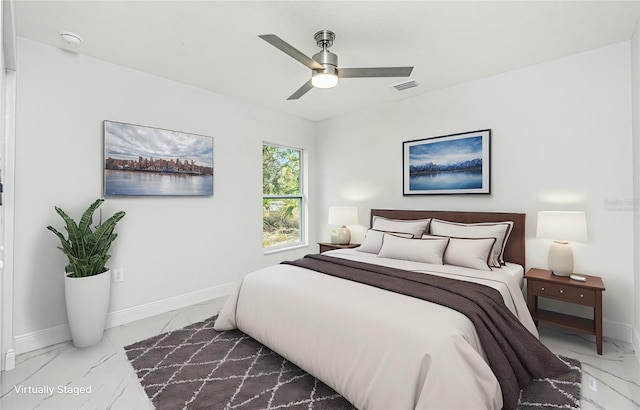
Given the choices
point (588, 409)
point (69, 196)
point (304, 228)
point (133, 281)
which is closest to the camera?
point (588, 409)

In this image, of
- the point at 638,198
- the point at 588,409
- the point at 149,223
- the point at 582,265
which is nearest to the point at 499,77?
the point at 638,198

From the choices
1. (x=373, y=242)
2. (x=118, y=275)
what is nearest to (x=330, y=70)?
(x=373, y=242)

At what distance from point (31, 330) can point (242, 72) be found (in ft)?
9.67

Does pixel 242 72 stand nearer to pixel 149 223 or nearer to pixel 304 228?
pixel 149 223

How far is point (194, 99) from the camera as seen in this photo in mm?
3578

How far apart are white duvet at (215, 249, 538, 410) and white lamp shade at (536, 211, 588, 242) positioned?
1.69 ft

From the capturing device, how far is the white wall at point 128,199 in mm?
2557

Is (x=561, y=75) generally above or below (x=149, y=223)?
above

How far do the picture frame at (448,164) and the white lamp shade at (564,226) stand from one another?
0.73 meters

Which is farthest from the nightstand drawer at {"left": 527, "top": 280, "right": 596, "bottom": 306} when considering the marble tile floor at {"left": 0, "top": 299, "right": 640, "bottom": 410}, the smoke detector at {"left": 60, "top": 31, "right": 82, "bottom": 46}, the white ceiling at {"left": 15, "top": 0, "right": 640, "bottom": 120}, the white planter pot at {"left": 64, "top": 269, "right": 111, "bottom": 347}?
the smoke detector at {"left": 60, "top": 31, "right": 82, "bottom": 46}

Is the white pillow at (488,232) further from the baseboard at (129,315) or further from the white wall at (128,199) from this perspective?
the white wall at (128,199)

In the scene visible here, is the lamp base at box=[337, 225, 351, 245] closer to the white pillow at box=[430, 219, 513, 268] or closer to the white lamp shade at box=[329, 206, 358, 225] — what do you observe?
A: the white lamp shade at box=[329, 206, 358, 225]

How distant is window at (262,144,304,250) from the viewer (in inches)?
179

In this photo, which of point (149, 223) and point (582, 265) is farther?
point (149, 223)
